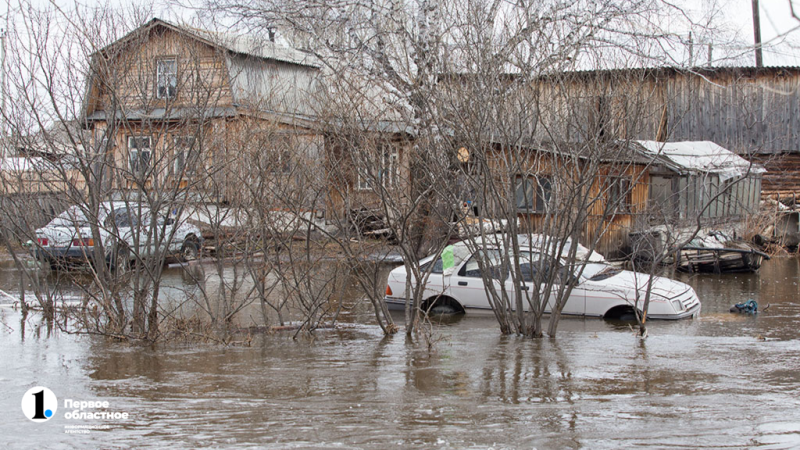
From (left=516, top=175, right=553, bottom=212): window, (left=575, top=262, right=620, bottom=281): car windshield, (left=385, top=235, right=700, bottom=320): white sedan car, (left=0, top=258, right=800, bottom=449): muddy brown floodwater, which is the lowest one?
(left=0, top=258, right=800, bottom=449): muddy brown floodwater

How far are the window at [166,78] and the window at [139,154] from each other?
61 cm

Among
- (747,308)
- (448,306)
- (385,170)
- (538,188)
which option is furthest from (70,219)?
(747,308)

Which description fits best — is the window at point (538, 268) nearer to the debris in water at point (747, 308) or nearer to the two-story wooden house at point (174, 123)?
the two-story wooden house at point (174, 123)

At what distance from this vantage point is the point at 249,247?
959 cm

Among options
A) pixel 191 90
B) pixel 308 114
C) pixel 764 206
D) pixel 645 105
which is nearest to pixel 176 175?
pixel 191 90

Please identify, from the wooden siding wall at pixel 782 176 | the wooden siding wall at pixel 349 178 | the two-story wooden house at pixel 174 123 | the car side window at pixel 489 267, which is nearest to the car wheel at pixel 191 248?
the two-story wooden house at pixel 174 123

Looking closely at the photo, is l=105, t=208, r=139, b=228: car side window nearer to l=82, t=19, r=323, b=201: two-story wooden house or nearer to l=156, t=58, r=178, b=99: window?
l=82, t=19, r=323, b=201: two-story wooden house

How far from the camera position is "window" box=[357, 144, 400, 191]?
857 centimetres

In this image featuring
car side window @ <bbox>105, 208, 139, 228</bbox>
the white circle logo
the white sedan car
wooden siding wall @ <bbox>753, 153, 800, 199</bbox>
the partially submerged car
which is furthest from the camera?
wooden siding wall @ <bbox>753, 153, 800, 199</bbox>

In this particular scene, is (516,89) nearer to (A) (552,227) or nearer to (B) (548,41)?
(B) (548,41)

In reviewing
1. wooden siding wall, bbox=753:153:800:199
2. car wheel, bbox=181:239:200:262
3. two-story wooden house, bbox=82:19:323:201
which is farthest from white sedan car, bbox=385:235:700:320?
wooden siding wall, bbox=753:153:800:199

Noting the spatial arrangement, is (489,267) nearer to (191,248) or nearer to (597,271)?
(597,271)

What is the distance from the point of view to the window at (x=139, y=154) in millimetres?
8531

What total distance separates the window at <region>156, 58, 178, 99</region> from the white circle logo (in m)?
3.90
